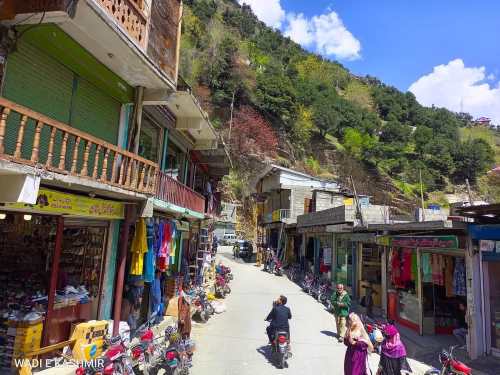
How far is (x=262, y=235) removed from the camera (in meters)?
44.6

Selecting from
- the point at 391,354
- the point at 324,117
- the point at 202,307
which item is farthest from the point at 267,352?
the point at 324,117

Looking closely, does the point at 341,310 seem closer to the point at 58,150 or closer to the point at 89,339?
the point at 89,339

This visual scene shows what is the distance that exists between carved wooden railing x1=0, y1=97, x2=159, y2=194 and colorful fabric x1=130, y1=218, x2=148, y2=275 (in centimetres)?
107

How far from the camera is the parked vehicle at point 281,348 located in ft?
28.0

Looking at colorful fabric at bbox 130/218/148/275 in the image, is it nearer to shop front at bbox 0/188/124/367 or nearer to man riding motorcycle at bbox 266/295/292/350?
shop front at bbox 0/188/124/367

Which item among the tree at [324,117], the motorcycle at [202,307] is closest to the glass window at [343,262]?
the motorcycle at [202,307]

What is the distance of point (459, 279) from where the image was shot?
10.5m

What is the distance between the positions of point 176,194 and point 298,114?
49.4 meters

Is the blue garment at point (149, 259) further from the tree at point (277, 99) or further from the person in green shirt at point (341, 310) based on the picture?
the tree at point (277, 99)

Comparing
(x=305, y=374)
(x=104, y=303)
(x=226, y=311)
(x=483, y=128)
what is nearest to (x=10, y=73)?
(x=104, y=303)

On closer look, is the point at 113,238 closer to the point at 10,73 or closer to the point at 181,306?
the point at 181,306

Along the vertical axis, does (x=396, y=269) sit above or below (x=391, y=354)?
above

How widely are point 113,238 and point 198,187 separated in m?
10.1

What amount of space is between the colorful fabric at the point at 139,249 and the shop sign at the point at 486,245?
8.77m
